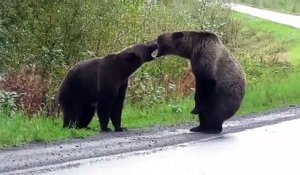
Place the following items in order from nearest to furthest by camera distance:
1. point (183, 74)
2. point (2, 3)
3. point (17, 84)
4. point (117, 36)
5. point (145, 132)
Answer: point (145, 132)
point (17, 84)
point (2, 3)
point (117, 36)
point (183, 74)

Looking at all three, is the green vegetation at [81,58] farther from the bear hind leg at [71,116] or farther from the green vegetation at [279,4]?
the green vegetation at [279,4]

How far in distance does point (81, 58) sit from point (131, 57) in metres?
4.31

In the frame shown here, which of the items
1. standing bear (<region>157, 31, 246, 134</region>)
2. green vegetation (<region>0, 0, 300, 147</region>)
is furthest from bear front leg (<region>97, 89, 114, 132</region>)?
standing bear (<region>157, 31, 246, 134</region>)

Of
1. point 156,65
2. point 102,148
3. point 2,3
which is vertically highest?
point 2,3

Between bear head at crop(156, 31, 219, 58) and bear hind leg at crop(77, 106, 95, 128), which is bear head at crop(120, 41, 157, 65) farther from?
bear hind leg at crop(77, 106, 95, 128)

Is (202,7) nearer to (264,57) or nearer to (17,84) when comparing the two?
(264,57)

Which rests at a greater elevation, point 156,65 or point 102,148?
point 156,65

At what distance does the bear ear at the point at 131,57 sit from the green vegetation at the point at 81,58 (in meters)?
1.16

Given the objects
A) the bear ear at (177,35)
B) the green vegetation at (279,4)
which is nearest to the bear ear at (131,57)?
the bear ear at (177,35)

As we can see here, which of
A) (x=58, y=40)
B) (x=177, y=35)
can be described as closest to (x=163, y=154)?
(x=177, y=35)

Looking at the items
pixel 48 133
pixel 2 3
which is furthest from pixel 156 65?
pixel 48 133

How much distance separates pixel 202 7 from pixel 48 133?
13730 millimetres

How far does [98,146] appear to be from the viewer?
1079cm

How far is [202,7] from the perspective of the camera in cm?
2469
